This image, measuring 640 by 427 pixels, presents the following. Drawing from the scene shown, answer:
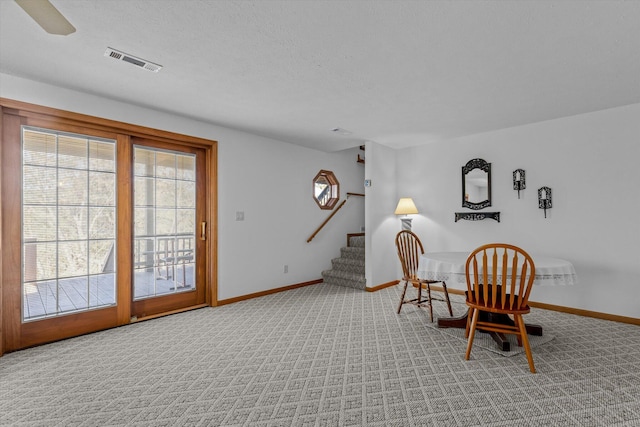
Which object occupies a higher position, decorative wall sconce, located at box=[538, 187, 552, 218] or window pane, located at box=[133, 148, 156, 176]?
window pane, located at box=[133, 148, 156, 176]

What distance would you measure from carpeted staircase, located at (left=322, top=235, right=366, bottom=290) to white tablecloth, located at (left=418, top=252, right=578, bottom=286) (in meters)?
2.00

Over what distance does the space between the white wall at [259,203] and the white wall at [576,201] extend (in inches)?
91.9

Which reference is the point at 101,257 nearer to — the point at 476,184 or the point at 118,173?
the point at 118,173

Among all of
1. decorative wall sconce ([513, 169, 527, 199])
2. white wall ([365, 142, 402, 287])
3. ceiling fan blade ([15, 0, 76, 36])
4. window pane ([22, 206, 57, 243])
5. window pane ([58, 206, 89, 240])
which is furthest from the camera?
white wall ([365, 142, 402, 287])

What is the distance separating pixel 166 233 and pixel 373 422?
3122mm

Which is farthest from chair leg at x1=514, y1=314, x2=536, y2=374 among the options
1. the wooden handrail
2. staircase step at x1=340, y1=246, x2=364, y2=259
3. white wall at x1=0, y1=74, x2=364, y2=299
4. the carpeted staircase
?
the wooden handrail

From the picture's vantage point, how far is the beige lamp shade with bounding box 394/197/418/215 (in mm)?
4941

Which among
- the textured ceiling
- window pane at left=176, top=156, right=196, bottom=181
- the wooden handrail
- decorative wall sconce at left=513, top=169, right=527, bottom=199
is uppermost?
the textured ceiling

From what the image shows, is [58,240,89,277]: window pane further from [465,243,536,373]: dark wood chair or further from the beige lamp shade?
the beige lamp shade

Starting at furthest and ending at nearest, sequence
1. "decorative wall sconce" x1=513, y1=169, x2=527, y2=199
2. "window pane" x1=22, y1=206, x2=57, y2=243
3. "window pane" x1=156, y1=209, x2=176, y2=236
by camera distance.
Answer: "decorative wall sconce" x1=513, y1=169, x2=527, y2=199
"window pane" x1=156, y1=209, x2=176, y2=236
"window pane" x1=22, y1=206, x2=57, y2=243

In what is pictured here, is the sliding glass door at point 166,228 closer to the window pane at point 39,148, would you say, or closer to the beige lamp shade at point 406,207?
the window pane at point 39,148

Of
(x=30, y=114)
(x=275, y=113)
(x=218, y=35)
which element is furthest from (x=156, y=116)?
(x=218, y=35)

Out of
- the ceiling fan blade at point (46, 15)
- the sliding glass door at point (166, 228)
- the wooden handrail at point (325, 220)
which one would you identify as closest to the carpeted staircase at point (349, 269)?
the wooden handrail at point (325, 220)

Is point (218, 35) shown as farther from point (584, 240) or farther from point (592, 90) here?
point (584, 240)
